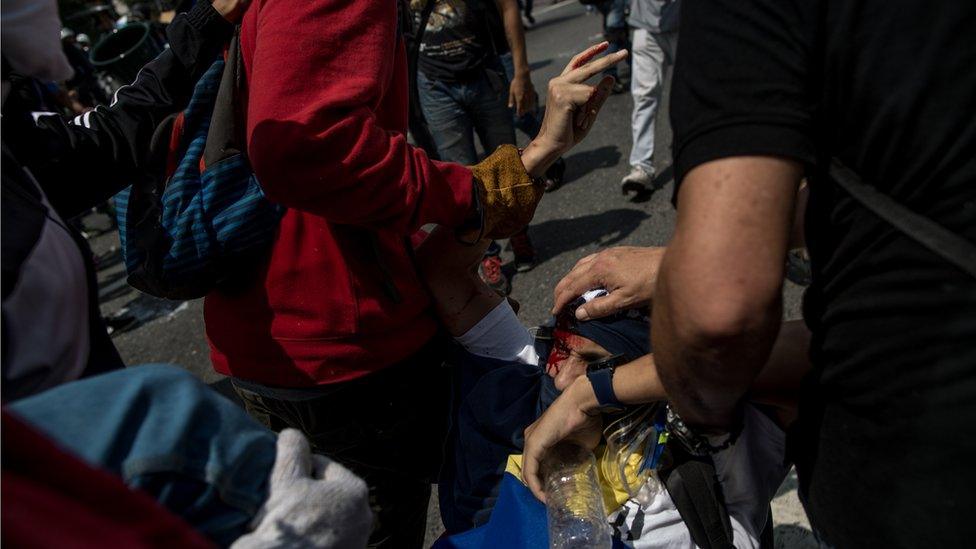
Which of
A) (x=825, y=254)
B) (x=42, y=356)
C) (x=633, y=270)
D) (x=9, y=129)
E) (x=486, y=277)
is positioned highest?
(x=9, y=129)

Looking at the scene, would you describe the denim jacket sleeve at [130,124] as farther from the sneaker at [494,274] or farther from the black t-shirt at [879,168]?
the sneaker at [494,274]

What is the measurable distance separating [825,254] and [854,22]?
295 millimetres

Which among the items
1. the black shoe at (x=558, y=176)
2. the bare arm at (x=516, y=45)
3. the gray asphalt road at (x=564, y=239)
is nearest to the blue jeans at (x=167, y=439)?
the gray asphalt road at (x=564, y=239)

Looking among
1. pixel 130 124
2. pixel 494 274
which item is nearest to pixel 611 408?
pixel 130 124

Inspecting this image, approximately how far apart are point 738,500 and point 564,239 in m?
2.99

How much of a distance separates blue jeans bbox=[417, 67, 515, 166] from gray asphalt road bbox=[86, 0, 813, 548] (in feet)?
2.51

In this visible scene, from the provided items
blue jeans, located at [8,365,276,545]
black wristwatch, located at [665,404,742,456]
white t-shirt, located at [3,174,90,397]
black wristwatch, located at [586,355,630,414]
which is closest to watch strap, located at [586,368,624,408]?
black wristwatch, located at [586,355,630,414]

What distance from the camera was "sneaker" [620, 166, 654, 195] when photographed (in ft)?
14.4

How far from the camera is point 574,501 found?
55.4 inches

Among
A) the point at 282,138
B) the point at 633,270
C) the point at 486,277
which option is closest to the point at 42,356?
the point at 282,138

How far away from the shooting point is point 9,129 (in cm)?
101

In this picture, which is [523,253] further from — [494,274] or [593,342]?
[593,342]

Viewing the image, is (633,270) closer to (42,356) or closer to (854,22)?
(854,22)

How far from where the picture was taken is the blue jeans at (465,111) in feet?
12.3
